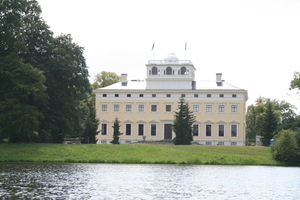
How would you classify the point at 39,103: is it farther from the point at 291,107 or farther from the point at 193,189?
the point at 291,107

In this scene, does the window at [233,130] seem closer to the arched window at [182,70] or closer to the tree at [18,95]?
the arched window at [182,70]

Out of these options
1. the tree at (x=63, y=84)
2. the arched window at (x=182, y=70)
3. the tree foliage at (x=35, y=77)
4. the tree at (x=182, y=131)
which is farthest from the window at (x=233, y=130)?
the tree at (x=63, y=84)

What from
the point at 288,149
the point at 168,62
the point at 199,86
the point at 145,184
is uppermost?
the point at 168,62

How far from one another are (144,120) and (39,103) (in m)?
25.1

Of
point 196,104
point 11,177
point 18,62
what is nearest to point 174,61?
point 196,104

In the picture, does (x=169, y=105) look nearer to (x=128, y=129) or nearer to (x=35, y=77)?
(x=128, y=129)

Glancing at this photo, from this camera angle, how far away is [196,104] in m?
66.5

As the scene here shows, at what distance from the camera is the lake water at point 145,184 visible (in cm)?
2069

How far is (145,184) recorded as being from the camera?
24391 millimetres

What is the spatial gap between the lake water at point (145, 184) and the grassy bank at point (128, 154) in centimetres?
836

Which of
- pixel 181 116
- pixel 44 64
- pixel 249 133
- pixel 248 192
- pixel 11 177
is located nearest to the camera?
pixel 248 192

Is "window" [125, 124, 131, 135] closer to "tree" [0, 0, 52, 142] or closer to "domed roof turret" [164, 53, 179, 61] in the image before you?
"domed roof turret" [164, 53, 179, 61]

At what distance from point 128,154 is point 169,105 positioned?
25977 millimetres

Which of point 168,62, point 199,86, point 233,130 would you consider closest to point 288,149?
point 233,130
